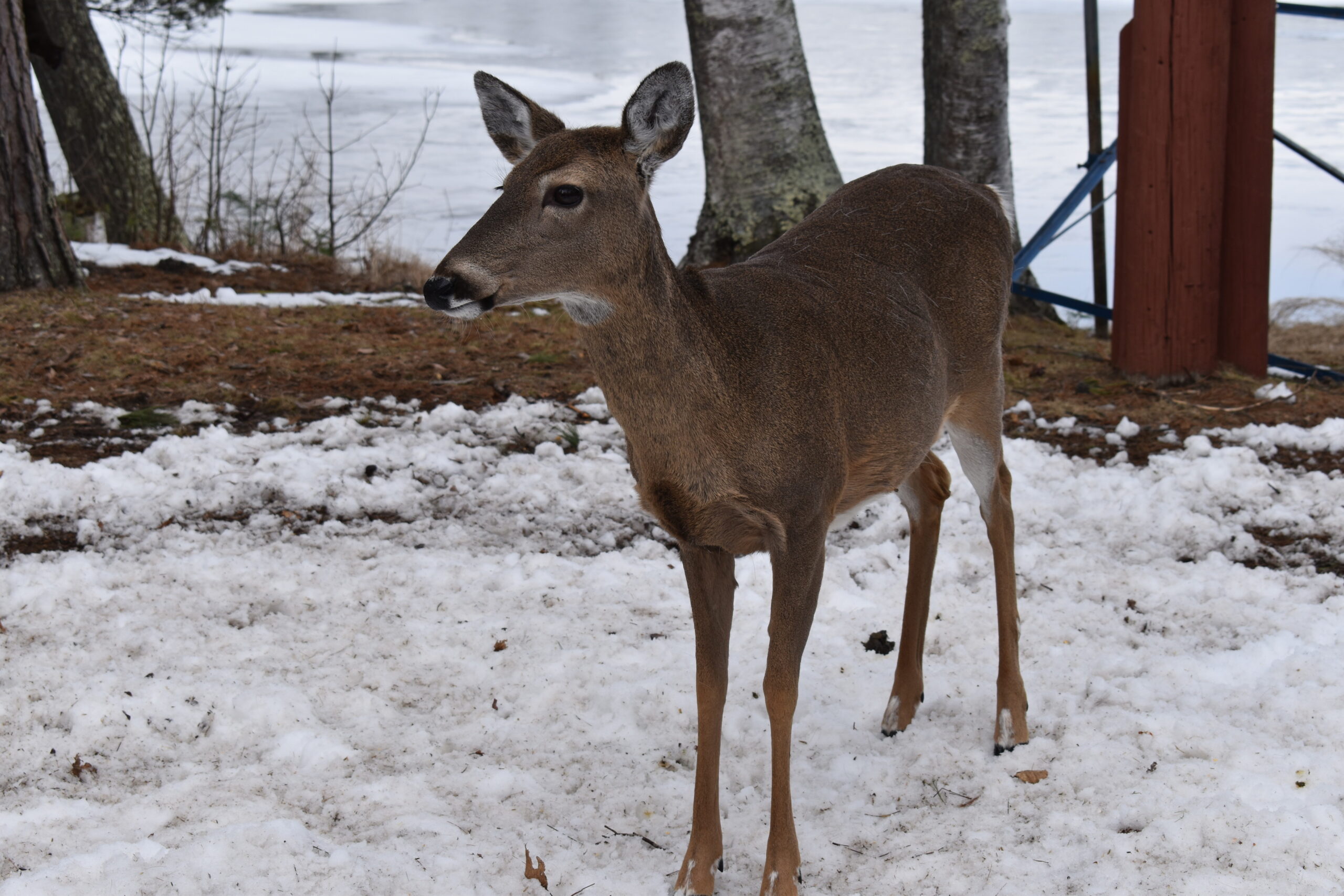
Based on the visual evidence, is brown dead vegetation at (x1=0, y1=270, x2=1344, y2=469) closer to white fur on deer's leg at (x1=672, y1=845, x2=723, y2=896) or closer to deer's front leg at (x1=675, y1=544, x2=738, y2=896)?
deer's front leg at (x1=675, y1=544, x2=738, y2=896)

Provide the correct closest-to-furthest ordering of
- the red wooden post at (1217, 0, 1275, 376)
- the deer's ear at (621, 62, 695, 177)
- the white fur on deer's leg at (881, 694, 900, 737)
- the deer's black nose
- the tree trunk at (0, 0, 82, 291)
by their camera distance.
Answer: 1. the deer's black nose
2. the deer's ear at (621, 62, 695, 177)
3. the white fur on deer's leg at (881, 694, 900, 737)
4. the red wooden post at (1217, 0, 1275, 376)
5. the tree trunk at (0, 0, 82, 291)

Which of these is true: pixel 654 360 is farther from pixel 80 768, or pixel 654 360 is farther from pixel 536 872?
pixel 80 768

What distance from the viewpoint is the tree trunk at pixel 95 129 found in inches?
451

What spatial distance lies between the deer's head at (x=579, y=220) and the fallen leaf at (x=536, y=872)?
1.53m

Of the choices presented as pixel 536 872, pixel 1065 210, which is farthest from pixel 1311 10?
pixel 536 872

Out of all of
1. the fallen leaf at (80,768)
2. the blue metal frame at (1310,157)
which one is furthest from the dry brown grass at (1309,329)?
the fallen leaf at (80,768)

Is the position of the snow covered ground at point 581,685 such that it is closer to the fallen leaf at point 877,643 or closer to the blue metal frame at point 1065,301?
the fallen leaf at point 877,643

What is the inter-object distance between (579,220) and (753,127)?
5.58 metres

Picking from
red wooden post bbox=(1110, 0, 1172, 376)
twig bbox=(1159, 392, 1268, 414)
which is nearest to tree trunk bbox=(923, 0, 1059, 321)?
red wooden post bbox=(1110, 0, 1172, 376)

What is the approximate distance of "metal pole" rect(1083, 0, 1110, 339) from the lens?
8289 millimetres

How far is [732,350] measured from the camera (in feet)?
10.4

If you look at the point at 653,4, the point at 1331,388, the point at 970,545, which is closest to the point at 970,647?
the point at 970,545

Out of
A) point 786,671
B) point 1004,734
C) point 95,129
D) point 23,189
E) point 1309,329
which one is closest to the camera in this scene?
point 786,671

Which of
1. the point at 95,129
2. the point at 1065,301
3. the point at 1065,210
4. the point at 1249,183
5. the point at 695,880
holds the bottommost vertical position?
the point at 695,880
